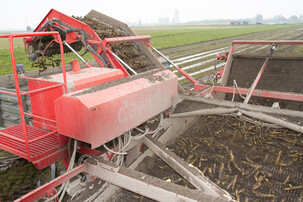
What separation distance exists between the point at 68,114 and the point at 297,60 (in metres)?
5.13

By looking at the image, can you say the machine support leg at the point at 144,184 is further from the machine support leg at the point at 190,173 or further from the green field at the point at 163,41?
the green field at the point at 163,41

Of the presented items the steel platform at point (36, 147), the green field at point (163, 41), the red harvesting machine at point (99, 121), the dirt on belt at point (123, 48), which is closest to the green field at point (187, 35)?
the green field at point (163, 41)

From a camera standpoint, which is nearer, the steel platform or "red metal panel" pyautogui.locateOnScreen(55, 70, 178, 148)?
"red metal panel" pyautogui.locateOnScreen(55, 70, 178, 148)

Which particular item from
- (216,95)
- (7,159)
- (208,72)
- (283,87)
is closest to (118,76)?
(7,159)

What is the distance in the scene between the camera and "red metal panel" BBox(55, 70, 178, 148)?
7.48 feet

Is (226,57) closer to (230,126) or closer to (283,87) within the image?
(283,87)

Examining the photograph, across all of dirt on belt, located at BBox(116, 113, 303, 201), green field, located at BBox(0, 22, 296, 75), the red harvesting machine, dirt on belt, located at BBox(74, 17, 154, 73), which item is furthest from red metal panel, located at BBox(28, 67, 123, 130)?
green field, located at BBox(0, 22, 296, 75)

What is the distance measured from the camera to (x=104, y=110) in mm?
2357

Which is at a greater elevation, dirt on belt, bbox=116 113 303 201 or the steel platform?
the steel platform

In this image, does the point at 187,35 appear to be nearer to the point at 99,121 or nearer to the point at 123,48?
the point at 123,48

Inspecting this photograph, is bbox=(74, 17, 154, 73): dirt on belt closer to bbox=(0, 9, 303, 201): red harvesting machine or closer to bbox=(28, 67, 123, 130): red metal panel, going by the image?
bbox=(0, 9, 303, 201): red harvesting machine

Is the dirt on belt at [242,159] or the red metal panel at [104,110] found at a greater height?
the red metal panel at [104,110]

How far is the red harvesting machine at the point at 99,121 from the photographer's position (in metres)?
2.25

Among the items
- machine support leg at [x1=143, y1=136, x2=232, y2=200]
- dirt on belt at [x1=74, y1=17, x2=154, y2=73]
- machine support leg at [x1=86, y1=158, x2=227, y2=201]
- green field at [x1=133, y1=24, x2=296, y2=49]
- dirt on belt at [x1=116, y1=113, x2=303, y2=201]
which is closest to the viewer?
machine support leg at [x1=86, y1=158, x2=227, y2=201]
